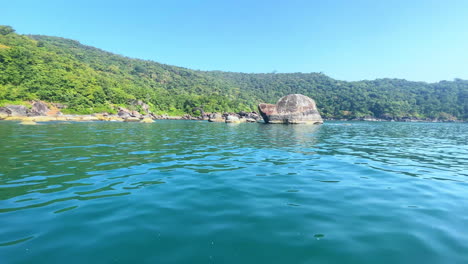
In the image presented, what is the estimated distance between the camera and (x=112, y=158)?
971cm

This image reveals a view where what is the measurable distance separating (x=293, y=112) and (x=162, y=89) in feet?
331

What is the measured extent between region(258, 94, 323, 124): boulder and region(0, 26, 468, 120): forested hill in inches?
2179

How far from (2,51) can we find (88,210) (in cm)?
9863

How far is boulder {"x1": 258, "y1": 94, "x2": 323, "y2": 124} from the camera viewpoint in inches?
1953

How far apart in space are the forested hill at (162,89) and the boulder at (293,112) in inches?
2179

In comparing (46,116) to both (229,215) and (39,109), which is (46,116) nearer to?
(39,109)

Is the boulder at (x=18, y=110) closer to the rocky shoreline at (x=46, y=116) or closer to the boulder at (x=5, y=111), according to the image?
the rocky shoreline at (x=46, y=116)

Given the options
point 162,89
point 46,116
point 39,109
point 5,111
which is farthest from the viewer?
point 162,89

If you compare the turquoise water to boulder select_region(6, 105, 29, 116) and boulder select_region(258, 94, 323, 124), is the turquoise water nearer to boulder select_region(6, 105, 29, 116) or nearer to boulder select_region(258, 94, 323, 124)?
boulder select_region(258, 94, 323, 124)

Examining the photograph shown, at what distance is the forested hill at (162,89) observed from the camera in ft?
217

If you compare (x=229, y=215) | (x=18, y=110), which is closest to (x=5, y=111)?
(x=18, y=110)

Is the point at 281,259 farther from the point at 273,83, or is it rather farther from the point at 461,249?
the point at 273,83

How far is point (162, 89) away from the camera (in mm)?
129750

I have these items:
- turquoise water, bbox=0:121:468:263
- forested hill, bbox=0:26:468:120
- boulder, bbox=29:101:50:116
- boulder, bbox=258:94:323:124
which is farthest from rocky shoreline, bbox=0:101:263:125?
turquoise water, bbox=0:121:468:263
